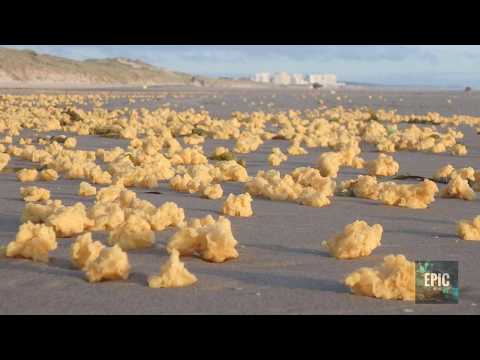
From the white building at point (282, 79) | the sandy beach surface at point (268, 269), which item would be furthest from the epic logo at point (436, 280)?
the white building at point (282, 79)

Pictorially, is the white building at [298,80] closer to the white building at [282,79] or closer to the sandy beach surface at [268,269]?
the white building at [282,79]

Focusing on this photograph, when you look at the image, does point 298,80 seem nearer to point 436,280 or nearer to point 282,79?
point 282,79

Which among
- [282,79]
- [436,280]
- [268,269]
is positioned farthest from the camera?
[282,79]

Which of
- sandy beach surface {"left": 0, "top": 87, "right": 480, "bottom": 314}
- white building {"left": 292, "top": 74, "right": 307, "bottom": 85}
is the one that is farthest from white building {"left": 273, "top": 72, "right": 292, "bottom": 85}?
sandy beach surface {"left": 0, "top": 87, "right": 480, "bottom": 314}

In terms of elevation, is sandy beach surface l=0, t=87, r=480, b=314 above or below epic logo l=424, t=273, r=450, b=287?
below

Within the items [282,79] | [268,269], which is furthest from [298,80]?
[268,269]

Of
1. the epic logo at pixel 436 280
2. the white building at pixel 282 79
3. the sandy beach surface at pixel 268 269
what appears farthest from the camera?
the white building at pixel 282 79

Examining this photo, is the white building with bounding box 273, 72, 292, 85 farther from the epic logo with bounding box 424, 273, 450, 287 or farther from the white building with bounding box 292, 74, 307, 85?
the epic logo with bounding box 424, 273, 450, 287

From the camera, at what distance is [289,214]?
213 inches

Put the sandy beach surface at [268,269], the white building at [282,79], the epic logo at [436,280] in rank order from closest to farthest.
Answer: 1. the sandy beach surface at [268,269]
2. the epic logo at [436,280]
3. the white building at [282,79]
